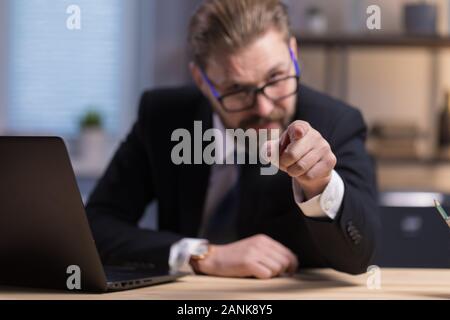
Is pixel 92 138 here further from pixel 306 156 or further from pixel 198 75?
pixel 306 156

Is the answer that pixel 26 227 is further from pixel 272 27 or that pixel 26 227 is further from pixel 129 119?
pixel 129 119

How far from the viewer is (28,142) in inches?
42.9

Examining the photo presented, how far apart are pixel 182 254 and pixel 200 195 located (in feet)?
1.13

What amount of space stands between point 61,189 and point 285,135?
35 centimetres

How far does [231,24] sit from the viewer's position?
1817 mm

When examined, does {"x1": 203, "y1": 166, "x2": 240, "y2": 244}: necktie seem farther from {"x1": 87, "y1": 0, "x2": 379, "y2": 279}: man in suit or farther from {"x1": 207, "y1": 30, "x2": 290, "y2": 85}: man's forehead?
{"x1": 207, "y1": 30, "x2": 290, "y2": 85}: man's forehead

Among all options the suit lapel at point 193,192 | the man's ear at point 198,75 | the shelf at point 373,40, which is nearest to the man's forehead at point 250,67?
the man's ear at point 198,75

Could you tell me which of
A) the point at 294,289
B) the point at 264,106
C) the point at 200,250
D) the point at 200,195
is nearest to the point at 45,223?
the point at 294,289

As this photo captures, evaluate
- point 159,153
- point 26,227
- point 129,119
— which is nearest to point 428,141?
point 129,119

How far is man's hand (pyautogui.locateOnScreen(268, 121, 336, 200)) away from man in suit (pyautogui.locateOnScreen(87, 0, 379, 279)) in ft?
0.06

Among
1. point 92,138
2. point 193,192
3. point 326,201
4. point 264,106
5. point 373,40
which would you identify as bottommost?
point 92,138

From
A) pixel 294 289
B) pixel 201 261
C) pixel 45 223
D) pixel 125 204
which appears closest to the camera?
pixel 45 223

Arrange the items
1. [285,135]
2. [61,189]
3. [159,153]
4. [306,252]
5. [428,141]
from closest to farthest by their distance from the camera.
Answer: [61,189] → [285,135] → [306,252] → [159,153] → [428,141]

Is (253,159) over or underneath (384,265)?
over
